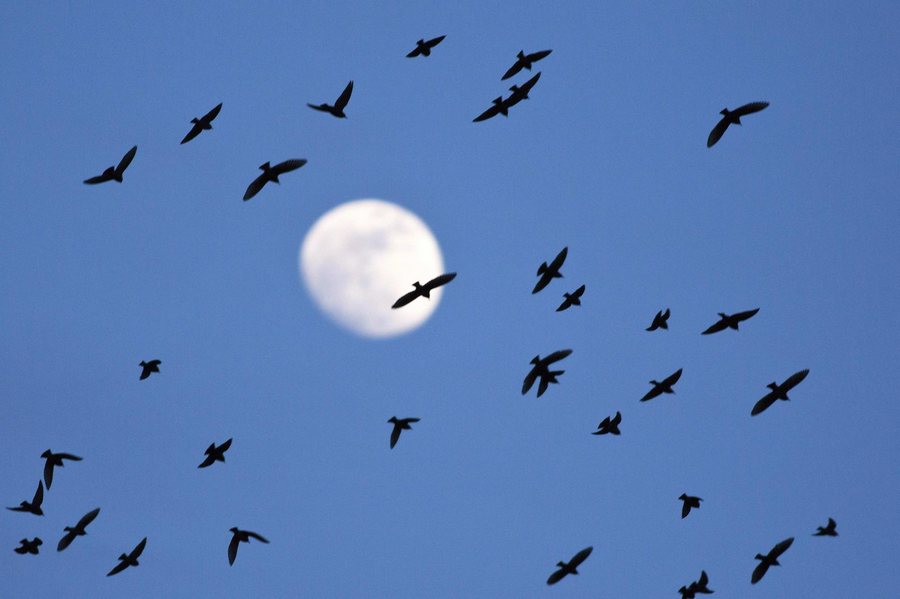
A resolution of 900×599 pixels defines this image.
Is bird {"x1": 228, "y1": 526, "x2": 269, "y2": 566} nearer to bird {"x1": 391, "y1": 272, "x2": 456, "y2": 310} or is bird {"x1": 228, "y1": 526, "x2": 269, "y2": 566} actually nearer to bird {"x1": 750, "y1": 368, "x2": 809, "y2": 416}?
bird {"x1": 391, "y1": 272, "x2": 456, "y2": 310}

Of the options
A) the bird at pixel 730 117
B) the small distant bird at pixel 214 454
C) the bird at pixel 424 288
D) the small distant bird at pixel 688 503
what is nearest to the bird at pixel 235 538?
the small distant bird at pixel 214 454

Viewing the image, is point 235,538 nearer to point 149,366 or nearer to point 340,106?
point 149,366

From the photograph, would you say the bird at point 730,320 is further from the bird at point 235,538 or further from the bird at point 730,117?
the bird at point 235,538

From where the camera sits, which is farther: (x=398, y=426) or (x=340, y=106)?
(x=398, y=426)

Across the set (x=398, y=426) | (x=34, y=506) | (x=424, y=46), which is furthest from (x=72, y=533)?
(x=424, y=46)

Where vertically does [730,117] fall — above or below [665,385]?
above

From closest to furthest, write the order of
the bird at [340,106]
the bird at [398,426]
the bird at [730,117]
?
the bird at [340,106] → the bird at [730,117] → the bird at [398,426]

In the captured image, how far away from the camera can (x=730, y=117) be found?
39281 mm

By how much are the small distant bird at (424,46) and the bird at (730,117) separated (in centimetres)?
1124

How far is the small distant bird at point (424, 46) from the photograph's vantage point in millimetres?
38344

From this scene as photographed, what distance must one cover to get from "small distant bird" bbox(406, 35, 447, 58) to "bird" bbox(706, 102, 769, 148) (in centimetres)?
1124

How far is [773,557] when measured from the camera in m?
43.0

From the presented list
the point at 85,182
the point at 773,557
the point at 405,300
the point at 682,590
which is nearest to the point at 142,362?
the point at 85,182

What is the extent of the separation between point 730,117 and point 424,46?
1232 cm
